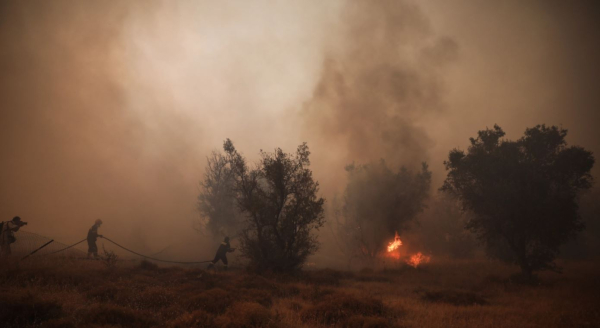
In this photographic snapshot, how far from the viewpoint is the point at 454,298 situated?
51.4 feet

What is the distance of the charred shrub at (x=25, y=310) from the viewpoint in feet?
28.6

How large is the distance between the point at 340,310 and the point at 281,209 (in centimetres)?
1140

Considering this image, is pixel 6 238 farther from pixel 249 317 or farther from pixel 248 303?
pixel 249 317

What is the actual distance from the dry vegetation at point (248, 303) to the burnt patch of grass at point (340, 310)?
0.04 meters

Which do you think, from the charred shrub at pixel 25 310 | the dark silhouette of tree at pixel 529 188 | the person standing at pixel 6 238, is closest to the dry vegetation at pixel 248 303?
the charred shrub at pixel 25 310

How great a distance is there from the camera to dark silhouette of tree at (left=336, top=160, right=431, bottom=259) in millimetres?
36562

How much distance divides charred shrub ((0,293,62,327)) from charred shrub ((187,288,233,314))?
4.58m

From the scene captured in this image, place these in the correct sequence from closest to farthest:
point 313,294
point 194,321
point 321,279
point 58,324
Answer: point 58,324 → point 194,321 → point 313,294 → point 321,279

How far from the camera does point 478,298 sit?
16156 mm

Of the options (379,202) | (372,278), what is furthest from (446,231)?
(372,278)

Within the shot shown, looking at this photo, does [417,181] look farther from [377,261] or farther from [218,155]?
[218,155]

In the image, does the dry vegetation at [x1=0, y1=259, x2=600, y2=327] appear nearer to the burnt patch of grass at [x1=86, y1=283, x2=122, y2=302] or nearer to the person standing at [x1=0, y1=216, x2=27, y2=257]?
the burnt patch of grass at [x1=86, y1=283, x2=122, y2=302]

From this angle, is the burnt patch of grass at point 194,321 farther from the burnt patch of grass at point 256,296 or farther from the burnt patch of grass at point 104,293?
the burnt patch of grass at point 104,293

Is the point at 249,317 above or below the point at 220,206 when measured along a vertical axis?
below
